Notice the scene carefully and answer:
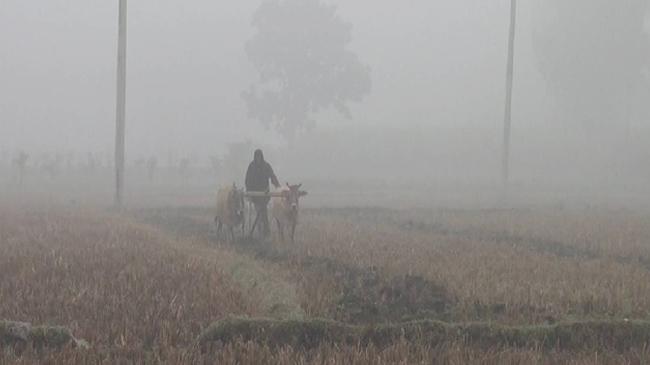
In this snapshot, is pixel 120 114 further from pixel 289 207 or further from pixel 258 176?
pixel 289 207

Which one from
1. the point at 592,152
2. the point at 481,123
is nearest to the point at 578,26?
the point at 592,152

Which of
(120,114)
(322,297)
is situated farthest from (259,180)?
(120,114)

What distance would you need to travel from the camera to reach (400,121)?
76188mm

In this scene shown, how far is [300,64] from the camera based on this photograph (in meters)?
55.3

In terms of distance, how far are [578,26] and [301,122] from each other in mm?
19140

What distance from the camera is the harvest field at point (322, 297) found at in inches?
266

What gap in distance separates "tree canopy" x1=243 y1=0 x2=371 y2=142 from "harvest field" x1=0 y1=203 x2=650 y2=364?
3838cm

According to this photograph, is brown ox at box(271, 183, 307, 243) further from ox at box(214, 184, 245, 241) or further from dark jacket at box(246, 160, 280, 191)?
dark jacket at box(246, 160, 280, 191)

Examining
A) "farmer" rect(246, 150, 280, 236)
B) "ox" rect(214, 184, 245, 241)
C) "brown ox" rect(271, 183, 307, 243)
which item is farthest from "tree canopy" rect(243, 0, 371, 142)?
"brown ox" rect(271, 183, 307, 243)

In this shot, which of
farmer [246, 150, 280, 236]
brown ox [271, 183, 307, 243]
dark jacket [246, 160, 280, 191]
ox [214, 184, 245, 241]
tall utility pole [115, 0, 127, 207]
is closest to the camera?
brown ox [271, 183, 307, 243]

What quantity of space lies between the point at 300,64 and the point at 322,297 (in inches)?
1847

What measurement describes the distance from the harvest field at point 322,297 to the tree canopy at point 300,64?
126ft

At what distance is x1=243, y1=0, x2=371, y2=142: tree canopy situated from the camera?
55188 mm

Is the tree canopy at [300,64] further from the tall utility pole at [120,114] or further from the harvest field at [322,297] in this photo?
the harvest field at [322,297]
